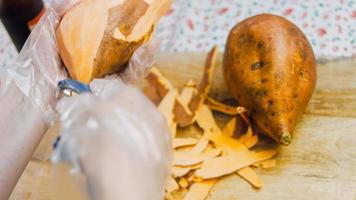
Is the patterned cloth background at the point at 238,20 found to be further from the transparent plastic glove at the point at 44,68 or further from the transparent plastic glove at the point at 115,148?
the transparent plastic glove at the point at 115,148

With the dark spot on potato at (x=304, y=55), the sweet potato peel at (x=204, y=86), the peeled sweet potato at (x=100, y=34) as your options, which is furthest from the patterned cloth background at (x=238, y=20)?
the peeled sweet potato at (x=100, y=34)

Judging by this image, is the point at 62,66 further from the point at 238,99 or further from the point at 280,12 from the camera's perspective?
the point at 280,12

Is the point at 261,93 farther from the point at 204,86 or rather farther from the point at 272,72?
the point at 204,86

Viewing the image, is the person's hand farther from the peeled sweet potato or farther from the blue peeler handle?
the blue peeler handle

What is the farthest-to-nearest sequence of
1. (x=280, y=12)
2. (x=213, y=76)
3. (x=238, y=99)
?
(x=280, y=12) < (x=213, y=76) < (x=238, y=99)

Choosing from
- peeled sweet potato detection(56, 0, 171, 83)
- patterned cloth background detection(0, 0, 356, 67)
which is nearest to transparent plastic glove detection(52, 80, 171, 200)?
peeled sweet potato detection(56, 0, 171, 83)

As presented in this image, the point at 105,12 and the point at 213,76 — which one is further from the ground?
the point at 105,12

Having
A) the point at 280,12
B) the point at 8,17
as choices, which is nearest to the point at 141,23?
the point at 8,17
